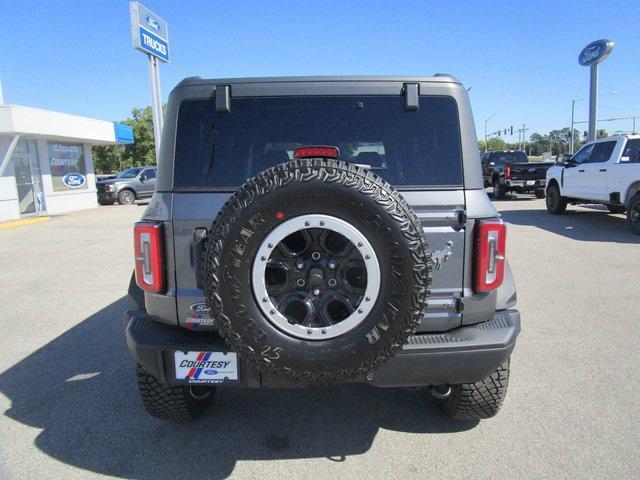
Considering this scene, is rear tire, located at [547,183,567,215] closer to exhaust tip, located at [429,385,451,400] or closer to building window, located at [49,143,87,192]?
exhaust tip, located at [429,385,451,400]

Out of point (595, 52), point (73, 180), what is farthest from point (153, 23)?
point (595, 52)

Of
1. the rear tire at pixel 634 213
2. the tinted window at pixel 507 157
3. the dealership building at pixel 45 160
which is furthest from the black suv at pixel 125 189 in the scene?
the rear tire at pixel 634 213

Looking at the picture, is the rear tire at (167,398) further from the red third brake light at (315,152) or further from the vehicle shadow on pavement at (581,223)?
the vehicle shadow on pavement at (581,223)

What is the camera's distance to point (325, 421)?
9.93 feet

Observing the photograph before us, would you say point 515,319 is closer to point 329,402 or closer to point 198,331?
point 329,402

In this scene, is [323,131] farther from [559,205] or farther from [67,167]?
[67,167]

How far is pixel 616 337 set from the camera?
4359mm

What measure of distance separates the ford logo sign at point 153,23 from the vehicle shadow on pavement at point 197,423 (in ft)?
62.8

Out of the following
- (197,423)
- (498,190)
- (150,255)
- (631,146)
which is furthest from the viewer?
(498,190)

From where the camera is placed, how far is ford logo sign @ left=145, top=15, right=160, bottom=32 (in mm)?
19422

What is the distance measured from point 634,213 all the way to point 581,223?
192cm

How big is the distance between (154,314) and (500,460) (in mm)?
2062

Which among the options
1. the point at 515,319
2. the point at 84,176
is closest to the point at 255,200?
the point at 515,319

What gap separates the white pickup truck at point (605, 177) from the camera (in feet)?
32.2
